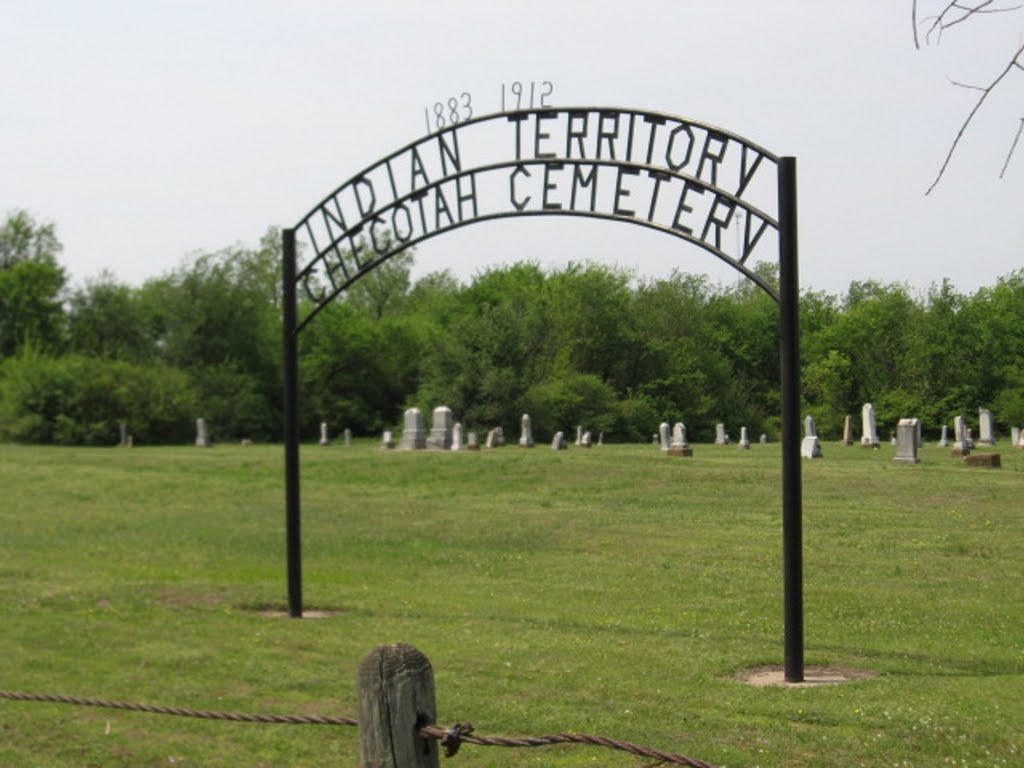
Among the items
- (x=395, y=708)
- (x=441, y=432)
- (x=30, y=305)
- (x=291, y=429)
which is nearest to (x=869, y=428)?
(x=441, y=432)

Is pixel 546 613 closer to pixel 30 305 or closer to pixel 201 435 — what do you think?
pixel 201 435

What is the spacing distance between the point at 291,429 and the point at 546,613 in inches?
121

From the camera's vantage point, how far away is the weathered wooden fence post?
418 centimetres

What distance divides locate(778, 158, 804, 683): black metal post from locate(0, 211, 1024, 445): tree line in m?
43.1

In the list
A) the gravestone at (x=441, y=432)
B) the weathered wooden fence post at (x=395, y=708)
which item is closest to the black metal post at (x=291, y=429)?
the weathered wooden fence post at (x=395, y=708)

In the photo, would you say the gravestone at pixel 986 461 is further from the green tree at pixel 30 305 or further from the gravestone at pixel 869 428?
the green tree at pixel 30 305

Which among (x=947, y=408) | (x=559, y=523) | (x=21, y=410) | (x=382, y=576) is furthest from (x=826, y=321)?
(x=382, y=576)

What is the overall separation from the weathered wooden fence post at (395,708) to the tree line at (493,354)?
4979 cm

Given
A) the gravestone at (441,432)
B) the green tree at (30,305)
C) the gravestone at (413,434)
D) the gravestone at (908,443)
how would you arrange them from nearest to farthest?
the gravestone at (908,443)
the gravestone at (413,434)
the gravestone at (441,432)
the green tree at (30,305)

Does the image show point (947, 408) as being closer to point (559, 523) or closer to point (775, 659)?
point (559, 523)

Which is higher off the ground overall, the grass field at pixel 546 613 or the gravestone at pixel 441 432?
the gravestone at pixel 441 432

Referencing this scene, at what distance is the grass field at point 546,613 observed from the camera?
9141 mm

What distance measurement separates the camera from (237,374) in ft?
249

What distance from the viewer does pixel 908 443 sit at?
3177 cm
